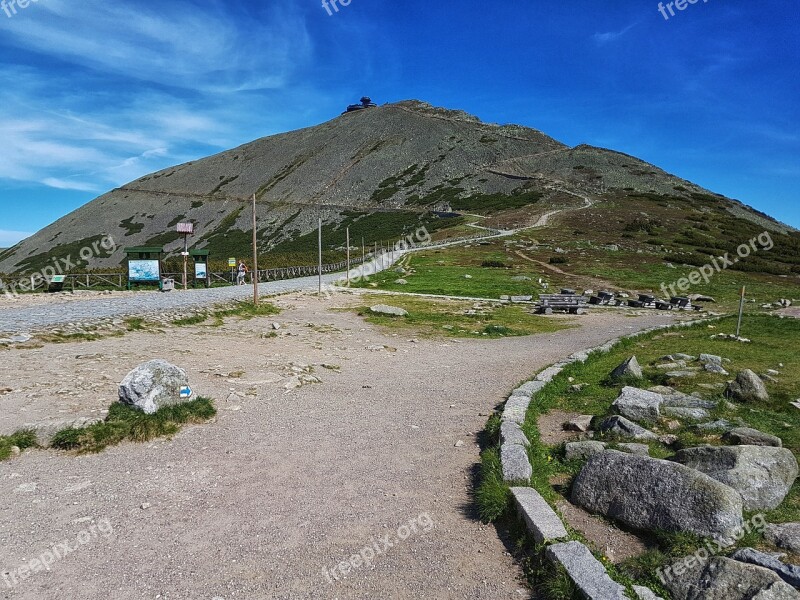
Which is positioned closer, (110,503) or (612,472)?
(612,472)

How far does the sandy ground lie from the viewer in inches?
189

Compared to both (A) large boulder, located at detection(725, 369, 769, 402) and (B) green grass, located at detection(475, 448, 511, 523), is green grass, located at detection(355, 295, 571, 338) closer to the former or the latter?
(A) large boulder, located at detection(725, 369, 769, 402)

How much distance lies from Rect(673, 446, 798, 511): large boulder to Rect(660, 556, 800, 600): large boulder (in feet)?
5.04

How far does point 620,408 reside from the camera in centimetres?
889

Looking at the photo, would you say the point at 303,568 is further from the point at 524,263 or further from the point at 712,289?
the point at 524,263

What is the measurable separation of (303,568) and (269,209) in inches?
6012

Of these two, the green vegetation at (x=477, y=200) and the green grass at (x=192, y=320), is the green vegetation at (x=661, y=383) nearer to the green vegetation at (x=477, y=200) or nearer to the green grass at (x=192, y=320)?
the green grass at (x=192, y=320)

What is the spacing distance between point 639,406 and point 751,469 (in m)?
3.12

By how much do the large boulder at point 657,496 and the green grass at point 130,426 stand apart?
6.78 m

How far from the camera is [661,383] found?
37.8 ft

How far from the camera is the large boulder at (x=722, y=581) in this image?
3727mm

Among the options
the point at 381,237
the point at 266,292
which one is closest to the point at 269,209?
the point at 381,237

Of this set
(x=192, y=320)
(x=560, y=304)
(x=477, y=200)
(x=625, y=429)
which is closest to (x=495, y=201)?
(x=477, y=200)

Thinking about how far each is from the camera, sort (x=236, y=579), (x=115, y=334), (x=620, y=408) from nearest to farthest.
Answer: (x=236, y=579) → (x=620, y=408) → (x=115, y=334)
